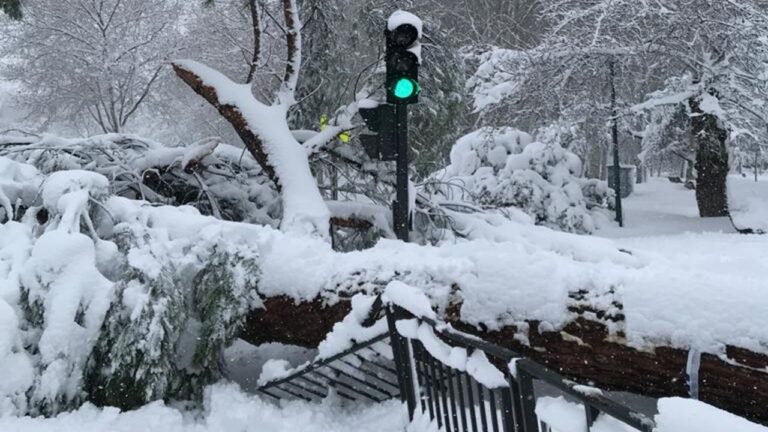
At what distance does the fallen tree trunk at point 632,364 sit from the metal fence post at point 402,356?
571 mm

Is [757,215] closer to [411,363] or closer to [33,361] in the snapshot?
[411,363]

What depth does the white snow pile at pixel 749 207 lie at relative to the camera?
13.5 m

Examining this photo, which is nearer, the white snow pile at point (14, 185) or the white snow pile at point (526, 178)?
the white snow pile at point (14, 185)

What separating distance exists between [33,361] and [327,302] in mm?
1894

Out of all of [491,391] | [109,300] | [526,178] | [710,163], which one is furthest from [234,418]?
[710,163]

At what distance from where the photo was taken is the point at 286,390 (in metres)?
4.42

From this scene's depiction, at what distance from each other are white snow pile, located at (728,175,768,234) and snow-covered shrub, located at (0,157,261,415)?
516 inches

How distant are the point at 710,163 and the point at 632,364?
14.0 metres

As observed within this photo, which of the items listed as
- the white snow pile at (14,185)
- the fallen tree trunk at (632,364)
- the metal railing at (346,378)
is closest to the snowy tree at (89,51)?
the white snow pile at (14,185)

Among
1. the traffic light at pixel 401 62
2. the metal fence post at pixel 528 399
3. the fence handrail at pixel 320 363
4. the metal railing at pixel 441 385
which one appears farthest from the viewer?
the traffic light at pixel 401 62

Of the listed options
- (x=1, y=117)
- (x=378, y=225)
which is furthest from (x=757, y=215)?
(x=1, y=117)

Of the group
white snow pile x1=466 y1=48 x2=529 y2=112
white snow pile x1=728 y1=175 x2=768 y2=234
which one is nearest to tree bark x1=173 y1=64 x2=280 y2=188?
white snow pile x1=466 y1=48 x2=529 y2=112

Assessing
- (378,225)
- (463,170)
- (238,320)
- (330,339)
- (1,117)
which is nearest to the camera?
(330,339)

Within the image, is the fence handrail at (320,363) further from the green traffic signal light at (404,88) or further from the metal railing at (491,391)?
the green traffic signal light at (404,88)
